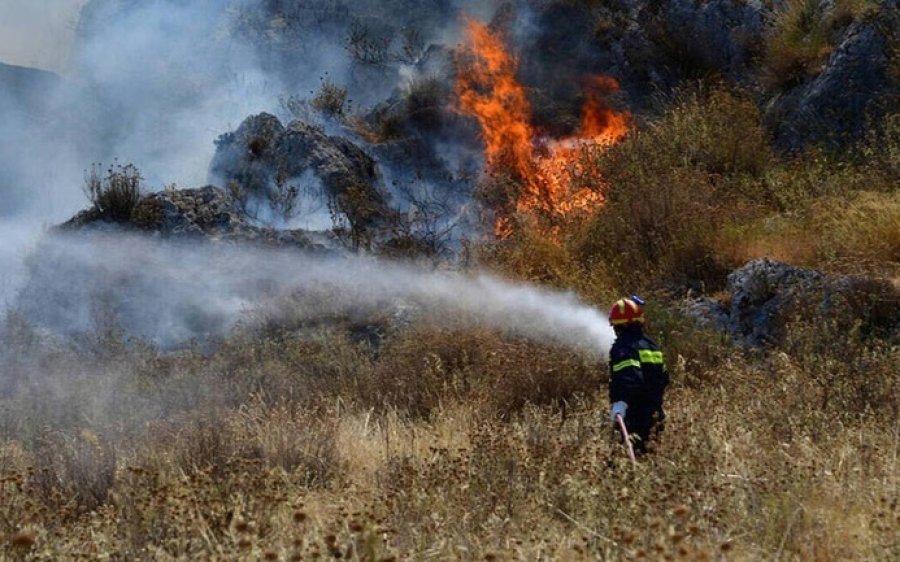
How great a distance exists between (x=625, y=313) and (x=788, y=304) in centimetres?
272

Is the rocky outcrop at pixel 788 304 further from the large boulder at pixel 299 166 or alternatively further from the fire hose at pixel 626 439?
the large boulder at pixel 299 166

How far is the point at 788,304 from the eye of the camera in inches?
315

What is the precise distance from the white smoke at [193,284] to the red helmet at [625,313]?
346 cm

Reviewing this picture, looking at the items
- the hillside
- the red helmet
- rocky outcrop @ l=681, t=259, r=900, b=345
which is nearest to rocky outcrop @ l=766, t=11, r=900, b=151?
the hillside

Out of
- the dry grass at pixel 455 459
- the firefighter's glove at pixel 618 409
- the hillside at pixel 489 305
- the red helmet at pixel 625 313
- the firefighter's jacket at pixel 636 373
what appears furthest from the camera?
the red helmet at pixel 625 313

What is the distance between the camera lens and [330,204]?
1336 centimetres

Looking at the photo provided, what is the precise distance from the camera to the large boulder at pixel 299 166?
13124 millimetres

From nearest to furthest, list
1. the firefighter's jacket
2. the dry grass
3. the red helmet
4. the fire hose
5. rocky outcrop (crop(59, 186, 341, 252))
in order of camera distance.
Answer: the dry grass < the fire hose < the firefighter's jacket < the red helmet < rocky outcrop (crop(59, 186, 341, 252))

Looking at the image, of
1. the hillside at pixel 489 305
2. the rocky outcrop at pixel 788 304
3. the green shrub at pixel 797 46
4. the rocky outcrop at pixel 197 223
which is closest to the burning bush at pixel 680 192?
the hillside at pixel 489 305

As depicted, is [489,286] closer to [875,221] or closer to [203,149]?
[875,221]

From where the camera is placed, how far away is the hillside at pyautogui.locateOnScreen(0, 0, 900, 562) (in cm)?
420

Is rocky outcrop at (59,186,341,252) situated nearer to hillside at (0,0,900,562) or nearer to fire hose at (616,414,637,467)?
hillside at (0,0,900,562)

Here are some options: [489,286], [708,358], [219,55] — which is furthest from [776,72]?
[219,55]

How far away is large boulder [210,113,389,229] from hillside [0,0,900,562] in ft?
0.20
